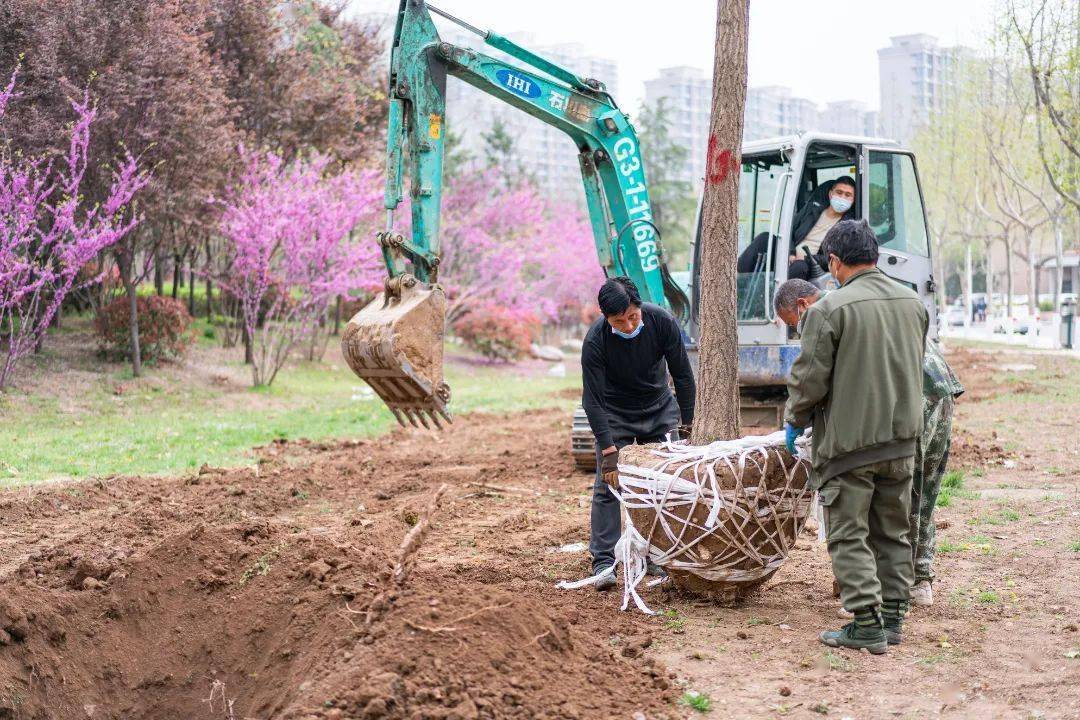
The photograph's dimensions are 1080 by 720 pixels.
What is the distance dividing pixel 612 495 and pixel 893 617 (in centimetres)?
171

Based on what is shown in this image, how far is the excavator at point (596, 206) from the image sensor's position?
7145 millimetres

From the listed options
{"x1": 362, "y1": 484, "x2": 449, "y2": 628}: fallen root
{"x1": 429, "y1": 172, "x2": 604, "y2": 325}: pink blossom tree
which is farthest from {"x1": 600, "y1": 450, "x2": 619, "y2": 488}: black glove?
{"x1": 429, "y1": 172, "x2": 604, "y2": 325}: pink blossom tree

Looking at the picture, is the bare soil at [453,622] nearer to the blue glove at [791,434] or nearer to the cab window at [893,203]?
the blue glove at [791,434]

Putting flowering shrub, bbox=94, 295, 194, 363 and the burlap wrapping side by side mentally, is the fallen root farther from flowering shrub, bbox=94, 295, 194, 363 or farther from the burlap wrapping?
flowering shrub, bbox=94, 295, 194, 363

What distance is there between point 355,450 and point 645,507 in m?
7.06

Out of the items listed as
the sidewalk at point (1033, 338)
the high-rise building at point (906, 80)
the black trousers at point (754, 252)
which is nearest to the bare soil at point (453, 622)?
the black trousers at point (754, 252)

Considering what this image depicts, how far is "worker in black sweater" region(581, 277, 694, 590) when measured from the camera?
5.71 m

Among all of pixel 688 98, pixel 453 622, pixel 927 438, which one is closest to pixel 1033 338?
pixel 927 438

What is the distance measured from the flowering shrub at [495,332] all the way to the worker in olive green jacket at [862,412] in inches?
862

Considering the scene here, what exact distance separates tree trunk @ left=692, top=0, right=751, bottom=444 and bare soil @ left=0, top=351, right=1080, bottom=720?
3.83 feet

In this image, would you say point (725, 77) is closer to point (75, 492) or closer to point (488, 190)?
point (75, 492)

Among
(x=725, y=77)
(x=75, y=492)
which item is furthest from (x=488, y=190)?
(x=725, y=77)

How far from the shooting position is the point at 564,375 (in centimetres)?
2588

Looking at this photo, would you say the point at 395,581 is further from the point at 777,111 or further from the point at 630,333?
the point at 777,111
